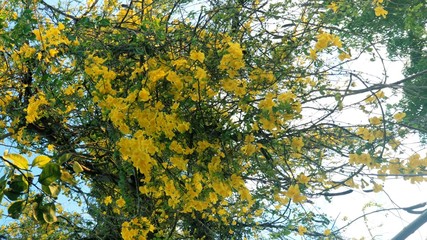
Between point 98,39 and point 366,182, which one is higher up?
point 98,39

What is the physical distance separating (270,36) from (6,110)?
1.45 metres

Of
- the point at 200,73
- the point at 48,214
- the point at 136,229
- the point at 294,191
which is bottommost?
the point at 48,214

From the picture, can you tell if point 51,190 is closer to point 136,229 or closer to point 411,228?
point 411,228

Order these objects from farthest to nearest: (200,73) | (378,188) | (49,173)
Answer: (378,188)
(200,73)
(49,173)

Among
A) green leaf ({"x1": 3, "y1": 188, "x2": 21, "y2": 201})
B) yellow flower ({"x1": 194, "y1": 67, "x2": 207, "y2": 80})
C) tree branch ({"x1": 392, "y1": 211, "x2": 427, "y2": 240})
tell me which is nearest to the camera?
green leaf ({"x1": 3, "y1": 188, "x2": 21, "y2": 201})

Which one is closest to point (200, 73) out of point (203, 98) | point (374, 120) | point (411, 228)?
point (203, 98)

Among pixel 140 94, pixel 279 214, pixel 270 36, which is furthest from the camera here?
pixel 279 214

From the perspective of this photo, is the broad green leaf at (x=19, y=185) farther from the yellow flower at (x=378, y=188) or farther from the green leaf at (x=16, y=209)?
the yellow flower at (x=378, y=188)

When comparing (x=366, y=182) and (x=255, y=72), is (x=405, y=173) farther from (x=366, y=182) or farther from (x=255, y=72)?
(x=255, y=72)

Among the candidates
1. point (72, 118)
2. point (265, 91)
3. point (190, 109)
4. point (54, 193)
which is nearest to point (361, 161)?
point (265, 91)

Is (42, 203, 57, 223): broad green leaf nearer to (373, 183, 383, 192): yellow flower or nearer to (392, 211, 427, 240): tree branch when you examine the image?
(392, 211, 427, 240): tree branch

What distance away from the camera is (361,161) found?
1.70 metres

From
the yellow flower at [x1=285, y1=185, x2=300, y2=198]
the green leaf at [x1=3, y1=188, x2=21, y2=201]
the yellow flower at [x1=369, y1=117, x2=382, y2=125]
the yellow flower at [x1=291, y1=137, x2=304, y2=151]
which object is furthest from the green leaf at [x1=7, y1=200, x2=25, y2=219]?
the yellow flower at [x1=369, y1=117, x2=382, y2=125]

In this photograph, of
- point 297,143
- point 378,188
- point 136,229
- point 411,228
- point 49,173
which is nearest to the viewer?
point 49,173
